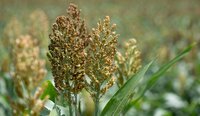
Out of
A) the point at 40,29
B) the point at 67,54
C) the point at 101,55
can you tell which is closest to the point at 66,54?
the point at 67,54

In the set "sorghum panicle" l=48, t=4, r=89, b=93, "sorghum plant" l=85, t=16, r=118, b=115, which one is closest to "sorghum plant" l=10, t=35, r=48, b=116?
"sorghum panicle" l=48, t=4, r=89, b=93

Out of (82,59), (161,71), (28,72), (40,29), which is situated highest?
(40,29)

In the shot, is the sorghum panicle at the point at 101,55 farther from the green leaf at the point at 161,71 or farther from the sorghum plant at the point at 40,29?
the sorghum plant at the point at 40,29

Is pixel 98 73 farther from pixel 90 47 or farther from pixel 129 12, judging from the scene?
pixel 129 12

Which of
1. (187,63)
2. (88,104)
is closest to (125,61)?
(88,104)

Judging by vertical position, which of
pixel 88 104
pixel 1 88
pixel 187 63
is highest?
pixel 187 63

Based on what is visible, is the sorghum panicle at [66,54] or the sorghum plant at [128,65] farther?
the sorghum plant at [128,65]

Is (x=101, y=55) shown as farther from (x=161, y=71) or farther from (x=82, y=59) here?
(x=161, y=71)

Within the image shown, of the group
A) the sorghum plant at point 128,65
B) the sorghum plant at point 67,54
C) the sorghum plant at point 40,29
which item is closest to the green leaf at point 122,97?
the sorghum plant at point 67,54
